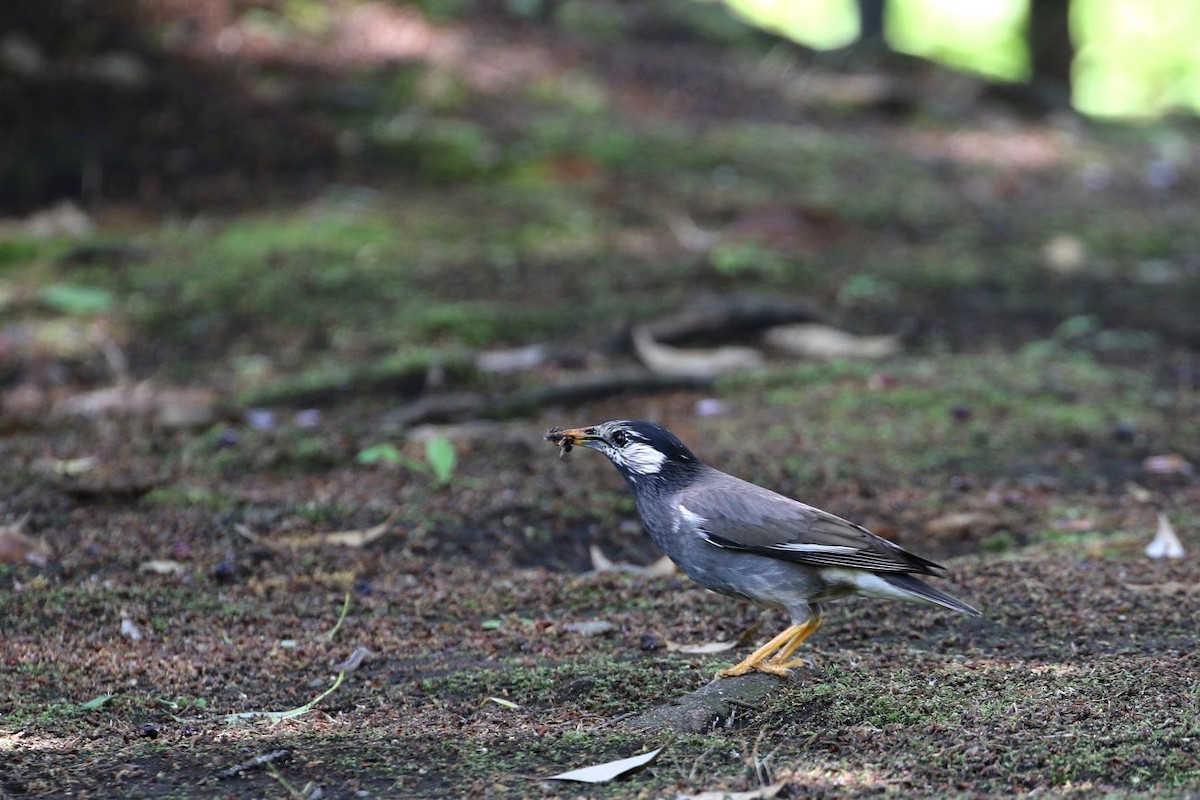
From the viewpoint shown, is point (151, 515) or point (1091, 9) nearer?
point (151, 515)

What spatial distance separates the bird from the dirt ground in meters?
0.22

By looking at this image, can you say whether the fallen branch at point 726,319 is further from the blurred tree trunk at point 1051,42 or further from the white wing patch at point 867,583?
the blurred tree trunk at point 1051,42

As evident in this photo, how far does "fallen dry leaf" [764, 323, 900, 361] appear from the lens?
778 centimetres

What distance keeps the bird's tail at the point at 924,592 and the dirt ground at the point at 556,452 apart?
24 cm

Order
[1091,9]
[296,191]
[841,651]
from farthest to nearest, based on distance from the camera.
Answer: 1. [1091,9]
2. [296,191]
3. [841,651]

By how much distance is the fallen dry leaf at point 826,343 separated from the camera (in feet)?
25.5

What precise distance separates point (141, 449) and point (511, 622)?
2562 millimetres

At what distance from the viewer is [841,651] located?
173 inches

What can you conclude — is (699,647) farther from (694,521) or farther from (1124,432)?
(1124,432)

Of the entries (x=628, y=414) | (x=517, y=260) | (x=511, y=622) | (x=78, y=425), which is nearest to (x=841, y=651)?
(x=511, y=622)

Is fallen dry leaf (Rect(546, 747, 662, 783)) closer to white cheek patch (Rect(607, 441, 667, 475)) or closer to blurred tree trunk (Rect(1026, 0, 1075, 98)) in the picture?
white cheek patch (Rect(607, 441, 667, 475))

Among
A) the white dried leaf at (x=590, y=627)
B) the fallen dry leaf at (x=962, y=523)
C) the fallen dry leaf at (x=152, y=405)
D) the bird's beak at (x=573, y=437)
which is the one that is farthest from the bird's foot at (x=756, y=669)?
the fallen dry leaf at (x=152, y=405)

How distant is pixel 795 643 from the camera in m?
4.15

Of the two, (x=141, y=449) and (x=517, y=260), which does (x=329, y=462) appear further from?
(x=517, y=260)
